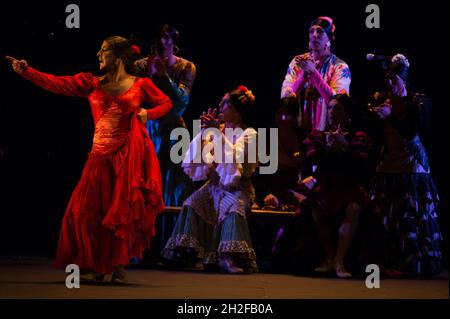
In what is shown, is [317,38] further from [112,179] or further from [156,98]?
[112,179]

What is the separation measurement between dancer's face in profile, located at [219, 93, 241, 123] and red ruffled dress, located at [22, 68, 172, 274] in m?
0.88

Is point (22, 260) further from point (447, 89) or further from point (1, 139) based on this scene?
point (447, 89)

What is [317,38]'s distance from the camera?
7.26 m

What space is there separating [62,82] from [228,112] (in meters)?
1.32

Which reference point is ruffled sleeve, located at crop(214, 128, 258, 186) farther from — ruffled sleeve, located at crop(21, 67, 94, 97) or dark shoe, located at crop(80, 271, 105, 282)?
dark shoe, located at crop(80, 271, 105, 282)

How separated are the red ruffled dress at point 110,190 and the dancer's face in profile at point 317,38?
168cm

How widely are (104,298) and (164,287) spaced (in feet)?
2.40

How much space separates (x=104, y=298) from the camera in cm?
499

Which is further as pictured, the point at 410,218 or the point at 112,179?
the point at 410,218

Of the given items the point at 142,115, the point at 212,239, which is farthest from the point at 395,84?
the point at 142,115

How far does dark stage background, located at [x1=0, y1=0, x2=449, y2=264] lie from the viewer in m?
7.66

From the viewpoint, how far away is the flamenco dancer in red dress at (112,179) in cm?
583

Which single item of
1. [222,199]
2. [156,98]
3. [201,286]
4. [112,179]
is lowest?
[201,286]

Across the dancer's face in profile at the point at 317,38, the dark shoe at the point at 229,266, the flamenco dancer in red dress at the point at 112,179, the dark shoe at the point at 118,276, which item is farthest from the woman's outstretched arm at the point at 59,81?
the dancer's face in profile at the point at 317,38
